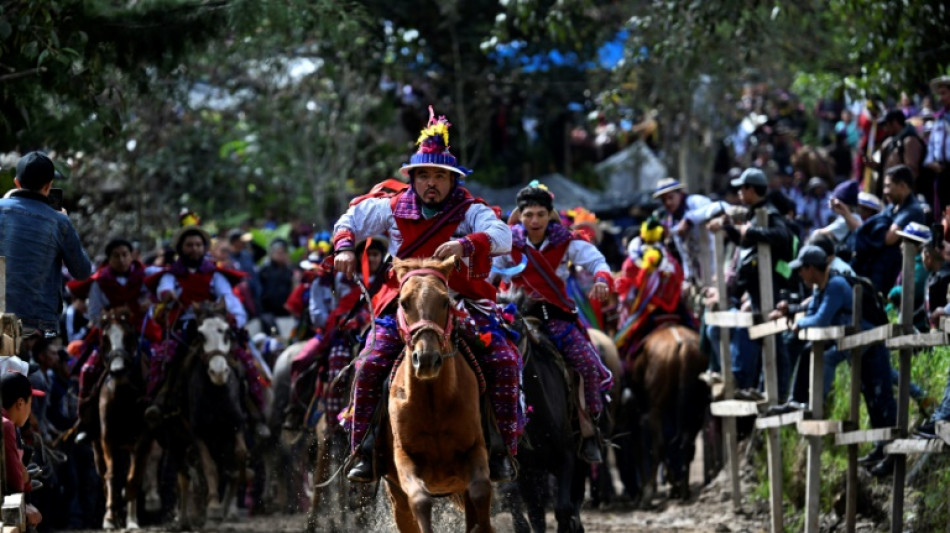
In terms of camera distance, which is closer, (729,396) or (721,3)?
(729,396)

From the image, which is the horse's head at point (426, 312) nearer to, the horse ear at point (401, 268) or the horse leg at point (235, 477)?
the horse ear at point (401, 268)

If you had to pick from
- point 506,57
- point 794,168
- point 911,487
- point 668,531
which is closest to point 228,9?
point 668,531

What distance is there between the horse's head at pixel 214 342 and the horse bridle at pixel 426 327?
6572mm

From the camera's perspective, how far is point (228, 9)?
14008 mm

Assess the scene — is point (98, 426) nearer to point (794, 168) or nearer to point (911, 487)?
point (911, 487)

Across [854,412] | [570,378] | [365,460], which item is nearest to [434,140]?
[365,460]

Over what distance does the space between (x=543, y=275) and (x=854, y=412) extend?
8.40 ft

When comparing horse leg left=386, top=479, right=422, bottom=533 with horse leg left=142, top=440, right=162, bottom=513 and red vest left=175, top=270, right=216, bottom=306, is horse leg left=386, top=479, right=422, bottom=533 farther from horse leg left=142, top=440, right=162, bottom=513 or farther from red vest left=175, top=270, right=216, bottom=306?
horse leg left=142, top=440, right=162, bottom=513

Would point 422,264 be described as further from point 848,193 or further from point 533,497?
point 848,193

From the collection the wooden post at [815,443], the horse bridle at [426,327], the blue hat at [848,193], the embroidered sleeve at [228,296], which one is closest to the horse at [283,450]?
the embroidered sleeve at [228,296]

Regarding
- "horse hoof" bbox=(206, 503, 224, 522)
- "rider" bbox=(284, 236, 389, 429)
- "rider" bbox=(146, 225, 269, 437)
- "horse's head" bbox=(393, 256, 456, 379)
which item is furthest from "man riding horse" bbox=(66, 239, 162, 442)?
"horse's head" bbox=(393, 256, 456, 379)

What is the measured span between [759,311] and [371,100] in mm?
15547

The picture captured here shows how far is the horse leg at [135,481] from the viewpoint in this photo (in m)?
16.0

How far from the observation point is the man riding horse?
1644 centimetres
